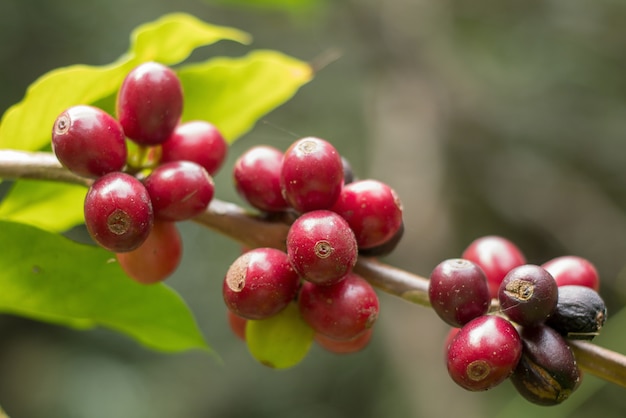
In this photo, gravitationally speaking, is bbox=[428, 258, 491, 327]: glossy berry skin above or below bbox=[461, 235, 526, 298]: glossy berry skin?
above

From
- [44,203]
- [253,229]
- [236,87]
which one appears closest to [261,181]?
[253,229]

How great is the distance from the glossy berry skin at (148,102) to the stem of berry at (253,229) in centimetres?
11

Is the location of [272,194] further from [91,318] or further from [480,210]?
[480,210]

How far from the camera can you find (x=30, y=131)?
1.06m

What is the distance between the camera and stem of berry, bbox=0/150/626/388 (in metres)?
0.91

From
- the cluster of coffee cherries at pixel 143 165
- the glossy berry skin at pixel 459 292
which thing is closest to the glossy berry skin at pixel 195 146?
the cluster of coffee cherries at pixel 143 165

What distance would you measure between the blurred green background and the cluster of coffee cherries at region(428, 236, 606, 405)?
9.97 ft

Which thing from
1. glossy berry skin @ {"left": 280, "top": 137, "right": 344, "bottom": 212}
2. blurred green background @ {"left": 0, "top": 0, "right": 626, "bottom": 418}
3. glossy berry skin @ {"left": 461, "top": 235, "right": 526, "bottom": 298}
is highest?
glossy berry skin @ {"left": 280, "top": 137, "right": 344, "bottom": 212}

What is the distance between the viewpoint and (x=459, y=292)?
2.76ft

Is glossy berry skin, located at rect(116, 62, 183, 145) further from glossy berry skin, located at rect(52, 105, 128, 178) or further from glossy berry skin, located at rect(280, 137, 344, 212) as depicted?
glossy berry skin, located at rect(280, 137, 344, 212)

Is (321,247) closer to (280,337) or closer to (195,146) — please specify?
(280,337)

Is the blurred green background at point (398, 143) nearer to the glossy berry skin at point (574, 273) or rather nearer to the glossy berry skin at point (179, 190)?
the glossy berry skin at point (574, 273)

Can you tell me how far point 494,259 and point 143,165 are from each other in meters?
0.57

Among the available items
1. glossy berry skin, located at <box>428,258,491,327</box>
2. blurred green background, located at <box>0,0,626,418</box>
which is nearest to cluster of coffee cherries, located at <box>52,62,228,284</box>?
glossy berry skin, located at <box>428,258,491,327</box>
